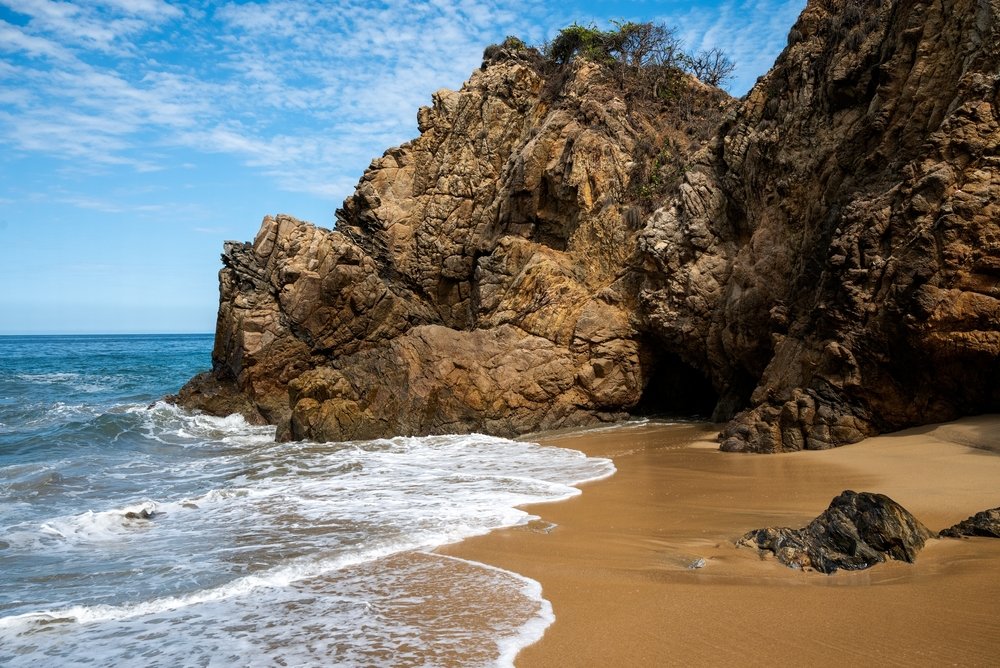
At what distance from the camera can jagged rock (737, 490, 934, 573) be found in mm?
4621

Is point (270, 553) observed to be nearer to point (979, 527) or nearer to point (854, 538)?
point (854, 538)

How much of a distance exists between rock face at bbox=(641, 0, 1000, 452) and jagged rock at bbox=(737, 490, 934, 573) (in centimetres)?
440

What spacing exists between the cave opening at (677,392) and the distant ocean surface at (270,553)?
4576 mm

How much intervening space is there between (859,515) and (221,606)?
177 inches

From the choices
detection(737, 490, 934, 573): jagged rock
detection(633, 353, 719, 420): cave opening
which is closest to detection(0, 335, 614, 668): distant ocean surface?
detection(737, 490, 934, 573): jagged rock

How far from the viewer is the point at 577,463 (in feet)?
33.9

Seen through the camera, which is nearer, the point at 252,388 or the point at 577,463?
the point at 577,463

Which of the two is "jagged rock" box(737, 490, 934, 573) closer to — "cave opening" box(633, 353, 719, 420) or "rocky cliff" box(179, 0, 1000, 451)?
"rocky cliff" box(179, 0, 1000, 451)

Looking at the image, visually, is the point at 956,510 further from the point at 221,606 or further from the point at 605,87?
the point at 605,87

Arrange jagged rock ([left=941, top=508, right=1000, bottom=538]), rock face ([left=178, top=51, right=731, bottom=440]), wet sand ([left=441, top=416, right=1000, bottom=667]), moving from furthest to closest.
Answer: rock face ([left=178, top=51, right=731, bottom=440]) → jagged rock ([left=941, top=508, right=1000, bottom=538]) → wet sand ([left=441, top=416, right=1000, bottom=667])

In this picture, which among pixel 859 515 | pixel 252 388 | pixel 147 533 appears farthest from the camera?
pixel 252 388

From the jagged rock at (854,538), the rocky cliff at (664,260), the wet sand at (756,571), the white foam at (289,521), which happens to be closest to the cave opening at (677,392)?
the rocky cliff at (664,260)

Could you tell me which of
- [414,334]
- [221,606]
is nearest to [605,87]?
[414,334]

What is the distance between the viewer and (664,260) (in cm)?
1389
